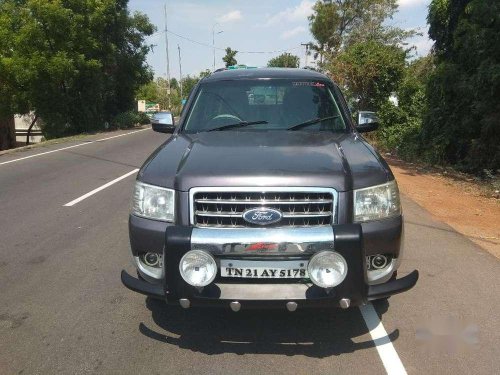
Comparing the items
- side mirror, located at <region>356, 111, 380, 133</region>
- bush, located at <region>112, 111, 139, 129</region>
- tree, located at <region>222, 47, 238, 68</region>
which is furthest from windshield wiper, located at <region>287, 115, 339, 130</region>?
tree, located at <region>222, 47, 238, 68</region>

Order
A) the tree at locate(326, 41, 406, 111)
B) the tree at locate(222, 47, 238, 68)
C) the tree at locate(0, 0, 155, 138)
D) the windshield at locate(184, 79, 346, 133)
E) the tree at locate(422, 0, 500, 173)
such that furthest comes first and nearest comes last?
the tree at locate(222, 47, 238, 68), the tree at locate(0, 0, 155, 138), the tree at locate(326, 41, 406, 111), the tree at locate(422, 0, 500, 173), the windshield at locate(184, 79, 346, 133)

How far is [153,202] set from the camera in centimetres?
335

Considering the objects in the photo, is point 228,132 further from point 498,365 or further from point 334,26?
point 334,26

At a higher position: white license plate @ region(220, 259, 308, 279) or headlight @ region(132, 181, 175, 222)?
headlight @ region(132, 181, 175, 222)

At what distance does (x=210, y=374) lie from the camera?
125 inches

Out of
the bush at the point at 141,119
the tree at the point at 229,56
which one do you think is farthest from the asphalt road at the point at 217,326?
the tree at the point at 229,56

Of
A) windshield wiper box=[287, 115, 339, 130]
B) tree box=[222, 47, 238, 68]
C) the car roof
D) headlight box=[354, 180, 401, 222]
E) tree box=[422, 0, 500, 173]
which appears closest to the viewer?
headlight box=[354, 180, 401, 222]

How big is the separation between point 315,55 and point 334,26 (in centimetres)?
334

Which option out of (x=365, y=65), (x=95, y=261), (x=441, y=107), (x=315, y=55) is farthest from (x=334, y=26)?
(x=95, y=261)

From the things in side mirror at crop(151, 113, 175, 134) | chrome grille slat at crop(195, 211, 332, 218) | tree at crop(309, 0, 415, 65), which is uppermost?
tree at crop(309, 0, 415, 65)

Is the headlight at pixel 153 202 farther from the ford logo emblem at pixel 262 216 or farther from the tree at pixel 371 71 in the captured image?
the tree at pixel 371 71

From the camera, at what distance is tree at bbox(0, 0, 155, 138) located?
25.0m

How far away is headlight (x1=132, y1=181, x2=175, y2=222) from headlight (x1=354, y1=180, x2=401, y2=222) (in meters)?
1.20

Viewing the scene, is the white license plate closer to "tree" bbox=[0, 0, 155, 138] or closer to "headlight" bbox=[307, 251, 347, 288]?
"headlight" bbox=[307, 251, 347, 288]
